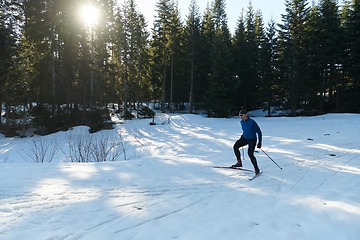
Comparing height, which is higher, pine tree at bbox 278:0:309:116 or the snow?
pine tree at bbox 278:0:309:116

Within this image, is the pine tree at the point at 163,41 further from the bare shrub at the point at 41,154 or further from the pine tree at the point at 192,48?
the bare shrub at the point at 41,154

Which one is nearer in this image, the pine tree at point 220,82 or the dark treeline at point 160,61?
the dark treeline at point 160,61

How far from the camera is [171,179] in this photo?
5.63m

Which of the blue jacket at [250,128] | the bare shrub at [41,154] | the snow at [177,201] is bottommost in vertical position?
the bare shrub at [41,154]

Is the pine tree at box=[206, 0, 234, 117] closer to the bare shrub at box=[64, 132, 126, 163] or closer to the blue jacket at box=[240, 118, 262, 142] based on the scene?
the bare shrub at box=[64, 132, 126, 163]

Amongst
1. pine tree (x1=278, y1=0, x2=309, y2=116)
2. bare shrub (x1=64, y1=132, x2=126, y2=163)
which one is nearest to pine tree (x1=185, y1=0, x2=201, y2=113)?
pine tree (x1=278, y1=0, x2=309, y2=116)

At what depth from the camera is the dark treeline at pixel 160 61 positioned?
64.3 ft

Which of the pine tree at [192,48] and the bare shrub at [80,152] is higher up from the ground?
the pine tree at [192,48]

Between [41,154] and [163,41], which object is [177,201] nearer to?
[41,154]

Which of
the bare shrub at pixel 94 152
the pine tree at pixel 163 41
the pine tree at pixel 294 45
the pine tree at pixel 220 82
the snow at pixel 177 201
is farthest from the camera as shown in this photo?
the pine tree at pixel 163 41

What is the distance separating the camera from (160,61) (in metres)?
32.6

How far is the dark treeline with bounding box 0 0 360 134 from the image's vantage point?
64.3 ft

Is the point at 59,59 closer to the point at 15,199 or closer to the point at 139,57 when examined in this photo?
the point at 139,57

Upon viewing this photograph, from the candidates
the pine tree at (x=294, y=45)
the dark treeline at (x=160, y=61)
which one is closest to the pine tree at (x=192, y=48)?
the dark treeline at (x=160, y=61)
